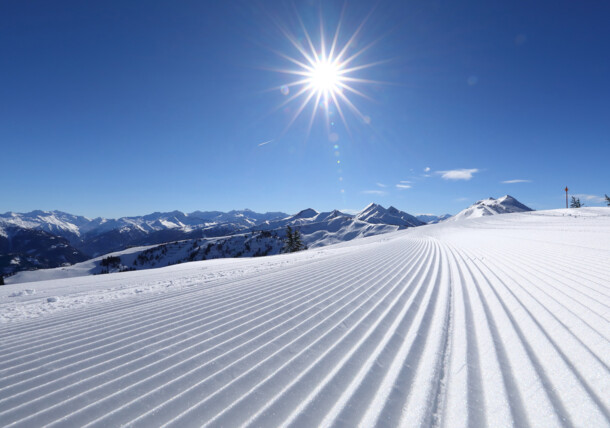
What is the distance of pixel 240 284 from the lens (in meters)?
8.09

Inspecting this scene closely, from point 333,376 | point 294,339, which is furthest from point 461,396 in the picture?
point 294,339

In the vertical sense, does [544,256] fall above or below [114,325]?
above

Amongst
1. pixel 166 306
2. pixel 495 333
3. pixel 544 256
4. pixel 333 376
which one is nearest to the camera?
pixel 333 376

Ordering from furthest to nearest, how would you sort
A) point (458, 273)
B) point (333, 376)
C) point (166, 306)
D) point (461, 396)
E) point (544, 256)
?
point (544, 256) → point (458, 273) → point (166, 306) → point (333, 376) → point (461, 396)

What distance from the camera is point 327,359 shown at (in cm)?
303

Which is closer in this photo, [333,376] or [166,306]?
[333,376]

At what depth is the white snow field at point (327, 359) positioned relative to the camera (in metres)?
2.16

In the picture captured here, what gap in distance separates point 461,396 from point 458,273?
260 inches

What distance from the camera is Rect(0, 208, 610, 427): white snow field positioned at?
2162mm

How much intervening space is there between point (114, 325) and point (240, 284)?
375 centimetres

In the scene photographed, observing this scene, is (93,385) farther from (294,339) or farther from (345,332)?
(345,332)

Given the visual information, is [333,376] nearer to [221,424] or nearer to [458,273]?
[221,424]

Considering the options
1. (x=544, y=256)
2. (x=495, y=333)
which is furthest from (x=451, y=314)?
(x=544, y=256)

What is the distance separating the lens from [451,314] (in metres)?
4.45
